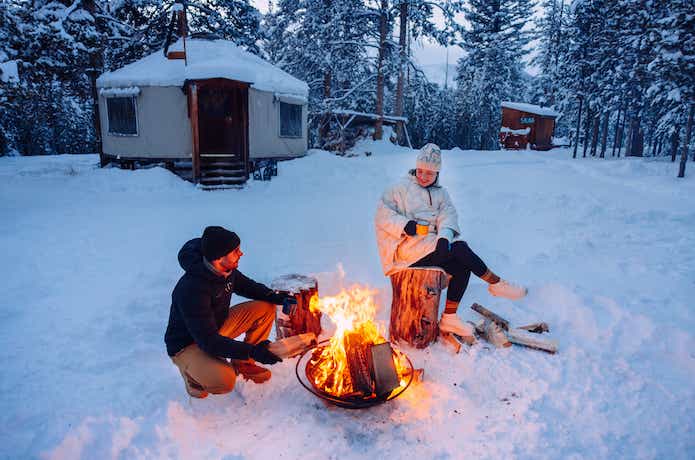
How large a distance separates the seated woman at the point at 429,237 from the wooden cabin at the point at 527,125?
72.6 ft

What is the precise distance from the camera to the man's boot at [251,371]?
324 cm

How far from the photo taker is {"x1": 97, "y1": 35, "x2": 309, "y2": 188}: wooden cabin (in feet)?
37.8

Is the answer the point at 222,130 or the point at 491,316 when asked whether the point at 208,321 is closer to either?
the point at 491,316

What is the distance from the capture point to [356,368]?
9.42 ft

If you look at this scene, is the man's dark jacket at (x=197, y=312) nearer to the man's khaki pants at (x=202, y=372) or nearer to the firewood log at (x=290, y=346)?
the man's khaki pants at (x=202, y=372)

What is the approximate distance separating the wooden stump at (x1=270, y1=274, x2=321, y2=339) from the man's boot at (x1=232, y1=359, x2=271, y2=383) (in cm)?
53

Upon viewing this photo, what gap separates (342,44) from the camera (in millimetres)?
18547

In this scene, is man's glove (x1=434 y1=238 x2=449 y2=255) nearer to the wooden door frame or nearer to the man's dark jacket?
the man's dark jacket

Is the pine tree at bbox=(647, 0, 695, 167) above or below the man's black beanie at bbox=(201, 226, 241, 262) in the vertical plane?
above

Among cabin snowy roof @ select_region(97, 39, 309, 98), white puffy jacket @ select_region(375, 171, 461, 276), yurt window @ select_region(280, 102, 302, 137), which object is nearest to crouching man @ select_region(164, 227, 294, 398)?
white puffy jacket @ select_region(375, 171, 461, 276)

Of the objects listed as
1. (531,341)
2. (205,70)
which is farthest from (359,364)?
(205,70)

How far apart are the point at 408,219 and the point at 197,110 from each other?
31.5ft

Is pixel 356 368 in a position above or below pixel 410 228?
below

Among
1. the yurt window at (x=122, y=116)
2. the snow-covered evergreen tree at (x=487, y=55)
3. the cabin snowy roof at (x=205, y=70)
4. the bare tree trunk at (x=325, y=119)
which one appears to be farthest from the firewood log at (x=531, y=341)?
the snow-covered evergreen tree at (x=487, y=55)
